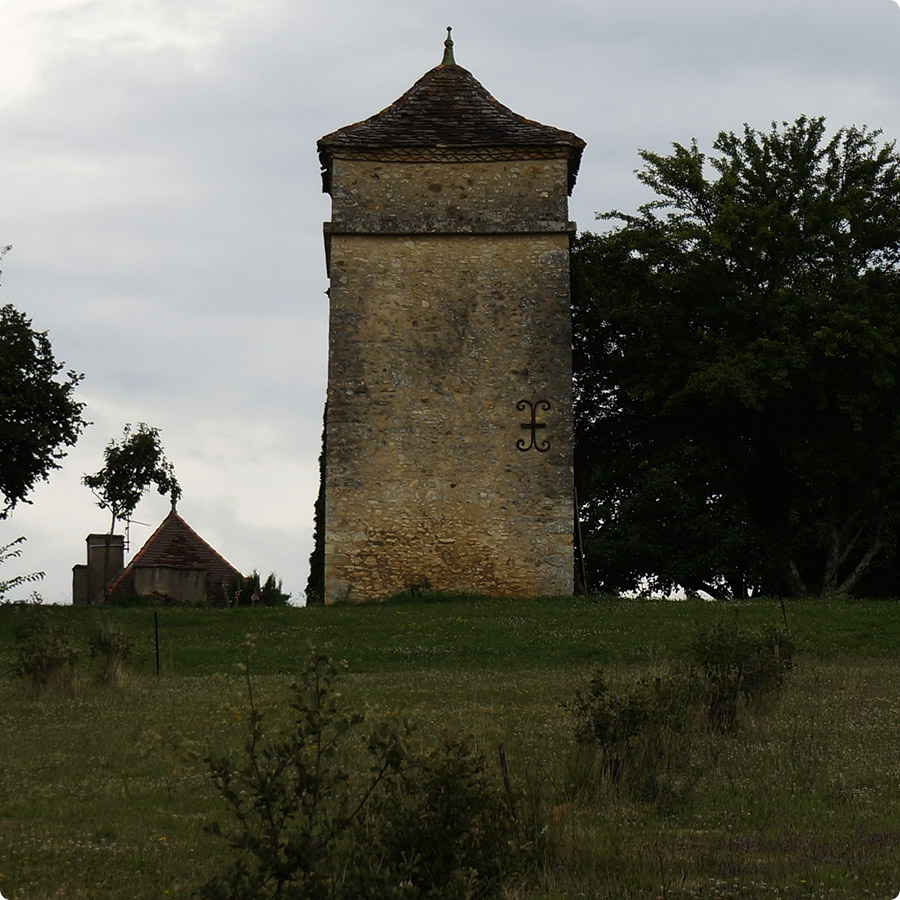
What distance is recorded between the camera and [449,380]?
24.5 metres

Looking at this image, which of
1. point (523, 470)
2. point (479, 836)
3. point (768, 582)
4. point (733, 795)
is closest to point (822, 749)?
point (733, 795)

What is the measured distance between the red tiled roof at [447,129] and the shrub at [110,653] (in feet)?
43.6

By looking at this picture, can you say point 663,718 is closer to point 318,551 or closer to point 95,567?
point 318,551

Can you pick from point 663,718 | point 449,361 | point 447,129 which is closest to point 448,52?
point 447,129

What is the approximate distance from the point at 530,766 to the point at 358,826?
9.60 ft

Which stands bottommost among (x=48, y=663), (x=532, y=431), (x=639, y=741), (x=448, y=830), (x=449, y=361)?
(x=448, y=830)

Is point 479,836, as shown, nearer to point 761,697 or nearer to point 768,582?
point 761,697

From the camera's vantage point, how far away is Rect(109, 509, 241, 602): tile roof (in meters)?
34.8

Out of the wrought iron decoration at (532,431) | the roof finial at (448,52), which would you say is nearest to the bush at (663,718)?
the wrought iron decoration at (532,431)

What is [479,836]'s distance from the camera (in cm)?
649

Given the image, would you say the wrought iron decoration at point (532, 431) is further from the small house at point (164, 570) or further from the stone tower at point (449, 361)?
the small house at point (164, 570)

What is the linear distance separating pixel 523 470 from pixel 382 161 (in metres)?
6.90

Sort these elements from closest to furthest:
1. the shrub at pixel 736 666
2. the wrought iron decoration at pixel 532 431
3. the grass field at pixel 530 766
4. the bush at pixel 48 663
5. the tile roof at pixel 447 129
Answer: the grass field at pixel 530 766, the shrub at pixel 736 666, the bush at pixel 48 663, the wrought iron decoration at pixel 532 431, the tile roof at pixel 447 129

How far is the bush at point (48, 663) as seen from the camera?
13695 mm
